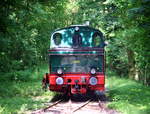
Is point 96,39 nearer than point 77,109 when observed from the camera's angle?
No

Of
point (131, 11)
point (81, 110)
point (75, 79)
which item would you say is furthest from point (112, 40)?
point (131, 11)

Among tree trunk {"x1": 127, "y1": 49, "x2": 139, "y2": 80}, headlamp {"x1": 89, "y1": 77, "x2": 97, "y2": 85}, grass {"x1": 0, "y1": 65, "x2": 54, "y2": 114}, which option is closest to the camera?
grass {"x1": 0, "y1": 65, "x2": 54, "y2": 114}

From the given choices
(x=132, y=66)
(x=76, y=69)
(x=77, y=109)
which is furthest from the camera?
(x=132, y=66)

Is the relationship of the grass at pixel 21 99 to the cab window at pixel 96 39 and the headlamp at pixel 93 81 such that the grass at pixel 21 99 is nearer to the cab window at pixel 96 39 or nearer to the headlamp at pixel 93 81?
the headlamp at pixel 93 81

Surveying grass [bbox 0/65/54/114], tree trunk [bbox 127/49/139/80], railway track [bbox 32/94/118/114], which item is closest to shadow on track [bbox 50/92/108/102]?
grass [bbox 0/65/54/114]

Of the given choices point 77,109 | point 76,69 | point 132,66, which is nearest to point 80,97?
point 76,69

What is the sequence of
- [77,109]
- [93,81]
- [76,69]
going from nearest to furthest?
[77,109] → [93,81] → [76,69]

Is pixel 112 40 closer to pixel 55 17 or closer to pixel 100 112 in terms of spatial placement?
pixel 100 112

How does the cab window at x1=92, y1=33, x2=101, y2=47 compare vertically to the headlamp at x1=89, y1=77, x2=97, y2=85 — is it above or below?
above

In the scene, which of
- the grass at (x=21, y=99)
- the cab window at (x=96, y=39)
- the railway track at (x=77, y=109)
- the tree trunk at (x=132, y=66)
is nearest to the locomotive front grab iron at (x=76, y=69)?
the cab window at (x=96, y=39)

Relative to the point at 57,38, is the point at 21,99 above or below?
below

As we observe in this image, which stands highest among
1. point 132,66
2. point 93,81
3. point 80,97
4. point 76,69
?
point 76,69

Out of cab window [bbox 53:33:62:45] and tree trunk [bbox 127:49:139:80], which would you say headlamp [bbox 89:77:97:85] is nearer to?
cab window [bbox 53:33:62:45]

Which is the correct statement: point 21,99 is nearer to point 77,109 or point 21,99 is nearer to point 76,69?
A: point 76,69
